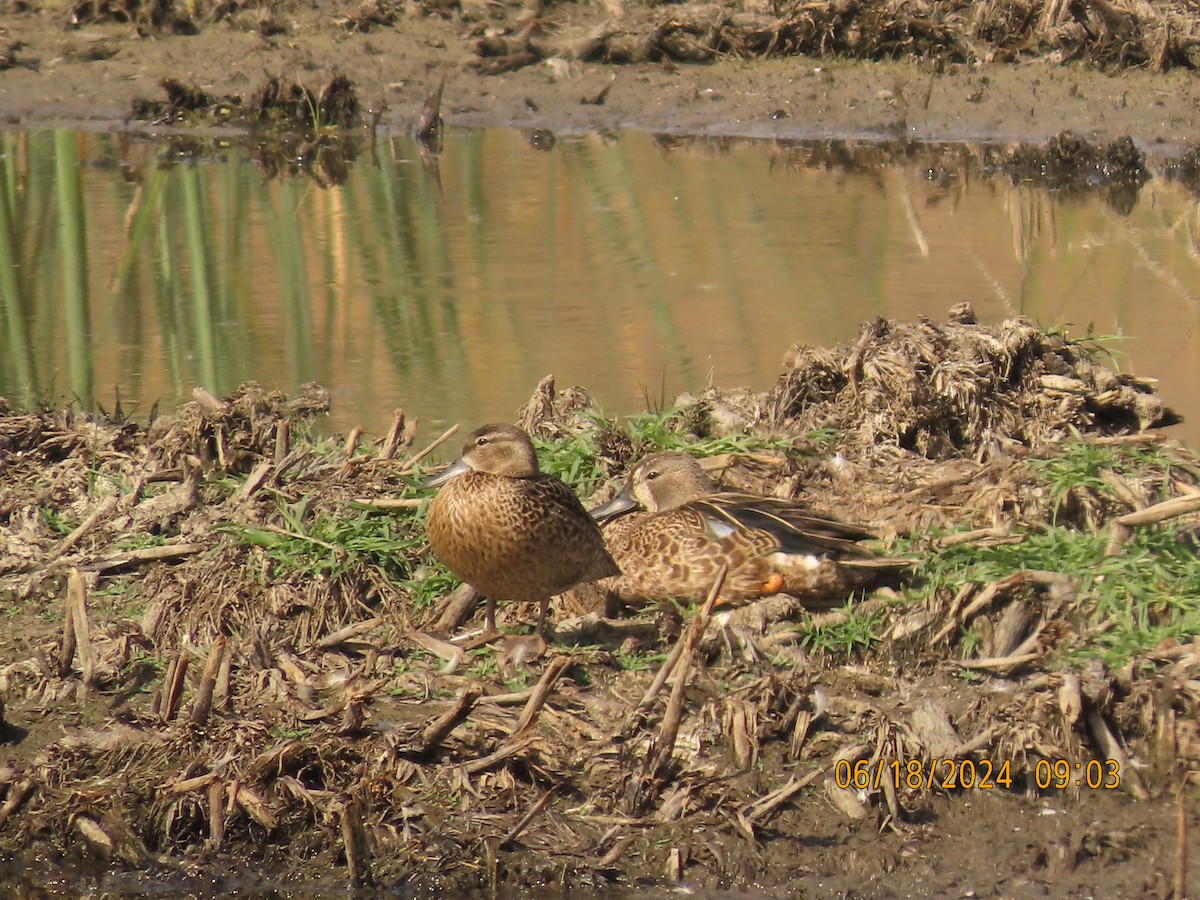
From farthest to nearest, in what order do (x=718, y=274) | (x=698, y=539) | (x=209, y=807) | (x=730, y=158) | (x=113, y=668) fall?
(x=730, y=158) < (x=718, y=274) < (x=698, y=539) < (x=113, y=668) < (x=209, y=807)

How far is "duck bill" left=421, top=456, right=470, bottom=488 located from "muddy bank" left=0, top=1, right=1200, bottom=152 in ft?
29.9

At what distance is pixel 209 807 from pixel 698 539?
170cm

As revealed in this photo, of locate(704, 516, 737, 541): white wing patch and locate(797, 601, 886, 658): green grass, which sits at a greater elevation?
locate(704, 516, 737, 541): white wing patch

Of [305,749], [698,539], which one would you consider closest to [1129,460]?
[698,539]

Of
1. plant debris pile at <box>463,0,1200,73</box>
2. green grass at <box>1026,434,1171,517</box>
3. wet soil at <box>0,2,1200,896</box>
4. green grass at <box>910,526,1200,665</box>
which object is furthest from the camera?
plant debris pile at <box>463,0,1200,73</box>

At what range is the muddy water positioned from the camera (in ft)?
26.3

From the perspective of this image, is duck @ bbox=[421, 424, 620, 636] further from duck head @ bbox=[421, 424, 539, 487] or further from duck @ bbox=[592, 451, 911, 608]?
duck @ bbox=[592, 451, 911, 608]

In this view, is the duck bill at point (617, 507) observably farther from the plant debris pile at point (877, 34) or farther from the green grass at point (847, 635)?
the plant debris pile at point (877, 34)

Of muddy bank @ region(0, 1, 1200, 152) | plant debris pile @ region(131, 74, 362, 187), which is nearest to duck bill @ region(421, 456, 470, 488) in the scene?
plant debris pile @ region(131, 74, 362, 187)

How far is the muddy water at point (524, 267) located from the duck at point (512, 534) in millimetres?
1820

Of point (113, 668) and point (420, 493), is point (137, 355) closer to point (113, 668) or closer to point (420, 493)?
point (420, 493)

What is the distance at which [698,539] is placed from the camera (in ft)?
17.9

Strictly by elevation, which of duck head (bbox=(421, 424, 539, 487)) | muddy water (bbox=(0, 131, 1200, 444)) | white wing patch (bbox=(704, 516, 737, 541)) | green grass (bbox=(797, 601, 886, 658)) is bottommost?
muddy water (bbox=(0, 131, 1200, 444))
